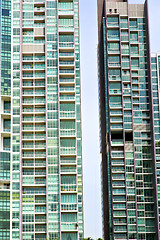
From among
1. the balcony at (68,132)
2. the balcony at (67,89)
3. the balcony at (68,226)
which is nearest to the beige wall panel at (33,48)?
the balcony at (67,89)

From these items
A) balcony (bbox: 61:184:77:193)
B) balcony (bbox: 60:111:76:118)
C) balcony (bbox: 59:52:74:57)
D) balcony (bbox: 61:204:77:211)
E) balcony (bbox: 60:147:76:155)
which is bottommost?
balcony (bbox: 61:204:77:211)

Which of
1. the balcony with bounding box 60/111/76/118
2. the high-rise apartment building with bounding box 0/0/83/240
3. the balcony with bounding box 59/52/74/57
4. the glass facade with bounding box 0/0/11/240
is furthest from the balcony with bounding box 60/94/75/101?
the glass facade with bounding box 0/0/11/240

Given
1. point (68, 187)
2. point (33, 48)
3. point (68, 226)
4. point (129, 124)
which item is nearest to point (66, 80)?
point (33, 48)

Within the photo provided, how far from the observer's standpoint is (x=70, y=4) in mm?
117688

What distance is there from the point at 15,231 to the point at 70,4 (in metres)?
51.9

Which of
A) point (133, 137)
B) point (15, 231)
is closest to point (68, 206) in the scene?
point (15, 231)

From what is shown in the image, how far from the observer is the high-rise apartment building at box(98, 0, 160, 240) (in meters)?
119

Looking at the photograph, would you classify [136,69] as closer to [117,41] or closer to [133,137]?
[117,41]

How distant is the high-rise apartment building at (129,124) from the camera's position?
118625mm

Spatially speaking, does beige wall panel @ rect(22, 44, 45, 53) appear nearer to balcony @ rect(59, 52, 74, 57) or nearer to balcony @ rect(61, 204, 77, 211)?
balcony @ rect(59, 52, 74, 57)

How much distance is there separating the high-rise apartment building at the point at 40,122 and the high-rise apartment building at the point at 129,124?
15.7 meters

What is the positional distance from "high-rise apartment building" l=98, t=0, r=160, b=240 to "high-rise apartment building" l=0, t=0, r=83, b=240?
51.3 ft

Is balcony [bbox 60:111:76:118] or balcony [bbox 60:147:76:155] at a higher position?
balcony [bbox 60:111:76:118]

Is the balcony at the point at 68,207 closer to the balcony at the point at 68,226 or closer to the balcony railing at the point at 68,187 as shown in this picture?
the balcony at the point at 68,226
